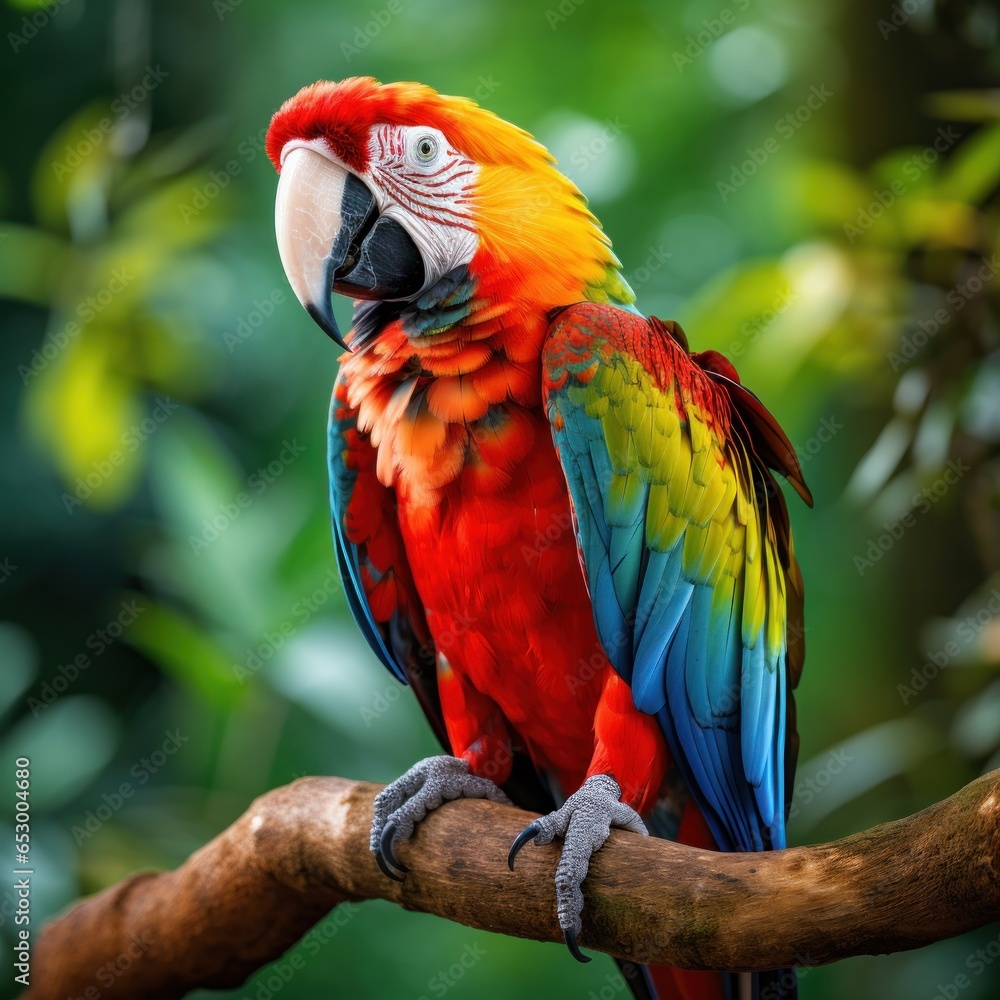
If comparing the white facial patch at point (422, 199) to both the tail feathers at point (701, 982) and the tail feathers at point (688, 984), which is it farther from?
the tail feathers at point (688, 984)

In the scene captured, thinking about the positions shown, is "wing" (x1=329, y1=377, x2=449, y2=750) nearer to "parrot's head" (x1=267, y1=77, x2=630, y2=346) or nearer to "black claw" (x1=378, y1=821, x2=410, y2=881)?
"parrot's head" (x1=267, y1=77, x2=630, y2=346)

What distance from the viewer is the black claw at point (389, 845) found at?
3.83 ft

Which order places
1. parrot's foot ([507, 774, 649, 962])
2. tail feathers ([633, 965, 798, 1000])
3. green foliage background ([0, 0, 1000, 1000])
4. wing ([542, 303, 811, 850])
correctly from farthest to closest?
green foliage background ([0, 0, 1000, 1000]), tail feathers ([633, 965, 798, 1000]), wing ([542, 303, 811, 850]), parrot's foot ([507, 774, 649, 962])

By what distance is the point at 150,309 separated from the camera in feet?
→ 7.07

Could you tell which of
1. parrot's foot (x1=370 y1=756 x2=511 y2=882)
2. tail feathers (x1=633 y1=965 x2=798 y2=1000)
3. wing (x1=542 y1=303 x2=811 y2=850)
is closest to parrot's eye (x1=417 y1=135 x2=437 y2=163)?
wing (x1=542 y1=303 x2=811 y2=850)

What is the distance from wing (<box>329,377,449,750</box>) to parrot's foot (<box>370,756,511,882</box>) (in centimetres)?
17

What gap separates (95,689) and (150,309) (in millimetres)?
885

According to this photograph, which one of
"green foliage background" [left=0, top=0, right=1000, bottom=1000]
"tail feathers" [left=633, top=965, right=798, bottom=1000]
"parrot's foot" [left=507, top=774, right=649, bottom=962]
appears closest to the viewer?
"parrot's foot" [left=507, top=774, right=649, bottom=962]

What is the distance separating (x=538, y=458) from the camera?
1.19 metres

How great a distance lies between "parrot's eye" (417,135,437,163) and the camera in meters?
1.18

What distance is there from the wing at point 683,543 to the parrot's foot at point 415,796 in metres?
0.27

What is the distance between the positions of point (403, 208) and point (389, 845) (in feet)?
2.50

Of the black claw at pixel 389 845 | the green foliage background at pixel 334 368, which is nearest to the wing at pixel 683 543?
the black claw at pixel 389 845

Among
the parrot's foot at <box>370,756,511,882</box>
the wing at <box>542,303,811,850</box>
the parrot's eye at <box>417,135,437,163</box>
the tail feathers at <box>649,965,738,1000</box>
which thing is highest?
the parrot's eye at <box>417,135,437,163</box>
